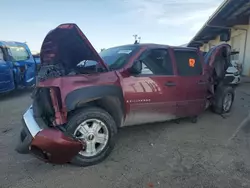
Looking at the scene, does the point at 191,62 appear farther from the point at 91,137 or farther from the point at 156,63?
the point at 91,137

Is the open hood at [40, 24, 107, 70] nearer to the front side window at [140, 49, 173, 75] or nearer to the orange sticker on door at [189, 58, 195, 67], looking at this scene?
the front side window at [140, 49, 173, 75]

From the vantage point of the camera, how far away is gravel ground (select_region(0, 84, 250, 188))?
2.88 m

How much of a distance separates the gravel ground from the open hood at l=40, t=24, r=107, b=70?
1524 millimetres

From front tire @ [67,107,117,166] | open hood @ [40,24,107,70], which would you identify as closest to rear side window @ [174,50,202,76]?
open hood @ [40,24,107,70]

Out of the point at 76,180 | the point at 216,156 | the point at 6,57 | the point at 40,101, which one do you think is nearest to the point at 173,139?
the point at 216,156

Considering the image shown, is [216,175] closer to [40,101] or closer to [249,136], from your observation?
[249,136]

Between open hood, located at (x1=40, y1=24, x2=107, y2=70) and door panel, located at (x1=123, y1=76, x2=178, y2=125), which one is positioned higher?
open hood, located at (x1=40, y1=24, x2=107, y2=70)

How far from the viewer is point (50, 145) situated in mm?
2787

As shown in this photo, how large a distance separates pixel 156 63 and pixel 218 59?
2329mm

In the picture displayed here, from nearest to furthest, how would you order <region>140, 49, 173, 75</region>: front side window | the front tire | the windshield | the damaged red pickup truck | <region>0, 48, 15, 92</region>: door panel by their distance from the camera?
the damaged red pickup truck < the front tire < the windshield < <region>140, 49, 173, 75</region>: front side window < <region>0, 48, 15, 92</region>: door panel

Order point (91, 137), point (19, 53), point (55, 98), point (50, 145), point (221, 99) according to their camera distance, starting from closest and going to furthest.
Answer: point (50, 145) < point (55, 98) < point (91, 137) < point (221, 99) < point (19, 53)

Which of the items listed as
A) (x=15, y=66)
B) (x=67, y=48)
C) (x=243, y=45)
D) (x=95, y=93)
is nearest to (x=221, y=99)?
(x=95, y=93)

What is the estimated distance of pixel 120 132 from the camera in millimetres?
4668

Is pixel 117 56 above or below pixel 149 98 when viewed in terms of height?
above
